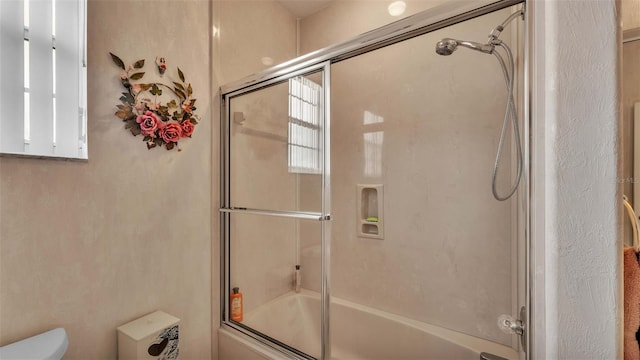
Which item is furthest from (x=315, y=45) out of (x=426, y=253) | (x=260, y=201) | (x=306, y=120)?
(x=426, y=253)

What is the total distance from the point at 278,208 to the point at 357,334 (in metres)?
1.00

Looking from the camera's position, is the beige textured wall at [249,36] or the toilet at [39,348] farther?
the beige textured wall at [249,36]

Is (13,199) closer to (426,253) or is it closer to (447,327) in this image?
(426,253)

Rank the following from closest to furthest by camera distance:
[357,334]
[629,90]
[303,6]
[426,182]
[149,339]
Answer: [629,90], [149,339], [426,182], [357,334], [303,6]

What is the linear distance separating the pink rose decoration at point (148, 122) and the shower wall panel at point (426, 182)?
3.31 feet

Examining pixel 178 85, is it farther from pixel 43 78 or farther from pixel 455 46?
pixel 455 46

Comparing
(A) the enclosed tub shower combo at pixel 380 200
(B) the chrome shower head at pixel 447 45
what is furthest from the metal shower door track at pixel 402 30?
(B) the chrome shower head at pixel 447 45

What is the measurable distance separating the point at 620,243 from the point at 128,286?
1.56 m

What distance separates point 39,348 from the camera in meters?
0.90

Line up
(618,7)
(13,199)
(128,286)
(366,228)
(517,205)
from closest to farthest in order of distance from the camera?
(618,7) → (13,199) → (128,286) → (517,205) → (366,228)

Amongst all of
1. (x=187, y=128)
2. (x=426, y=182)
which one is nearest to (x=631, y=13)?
(x=426, y=182)

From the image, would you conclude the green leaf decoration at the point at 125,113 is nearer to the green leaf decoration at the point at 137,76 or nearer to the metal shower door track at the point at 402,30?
the green leaf decoration at the point at 137,76

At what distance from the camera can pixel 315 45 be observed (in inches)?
80.4

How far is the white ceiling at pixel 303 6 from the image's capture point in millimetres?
1951
